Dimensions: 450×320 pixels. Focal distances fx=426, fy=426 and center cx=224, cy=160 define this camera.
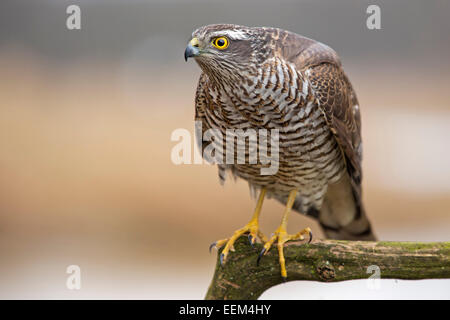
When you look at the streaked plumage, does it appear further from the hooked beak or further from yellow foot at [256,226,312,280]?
yellow foot at [256,226,312,280]

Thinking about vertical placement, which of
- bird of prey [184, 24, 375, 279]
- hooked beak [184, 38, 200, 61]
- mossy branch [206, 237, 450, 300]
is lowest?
mossy branch [206, 237, 450, 300]

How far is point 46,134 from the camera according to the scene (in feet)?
14.6

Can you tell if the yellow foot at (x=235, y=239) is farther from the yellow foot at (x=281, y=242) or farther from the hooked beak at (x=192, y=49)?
the hooked beak at (x=192, y=49)

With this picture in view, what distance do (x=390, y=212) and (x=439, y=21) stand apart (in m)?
1.93

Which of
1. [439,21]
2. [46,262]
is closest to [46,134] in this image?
[46,262]

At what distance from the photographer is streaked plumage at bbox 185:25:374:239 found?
64.2 inches

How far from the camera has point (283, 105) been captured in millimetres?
1681

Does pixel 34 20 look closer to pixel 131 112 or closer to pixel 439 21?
pixel 131 112

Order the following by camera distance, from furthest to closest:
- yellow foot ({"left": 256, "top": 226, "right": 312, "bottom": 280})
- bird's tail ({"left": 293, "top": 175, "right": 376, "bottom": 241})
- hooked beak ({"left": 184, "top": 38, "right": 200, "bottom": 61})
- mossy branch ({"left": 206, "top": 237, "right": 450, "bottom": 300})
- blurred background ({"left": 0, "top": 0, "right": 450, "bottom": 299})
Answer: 1. blurred background ({"left": 0, "top": 0, "right": 450, "bottom": 299})
2. bird's tail ({"left": 293, "top": 175, "right": 376, "bottom": 241})
3. yellow foot ({"left": 256, "top": 226, "right": 312, "bottom": 280})
4. mossy branch ({"left": 206, "top": 237, "right": 450, "bottom": 300})
5. hooked beak ({"left": 184, "top": 38, "right": 200, "bottom": 61})

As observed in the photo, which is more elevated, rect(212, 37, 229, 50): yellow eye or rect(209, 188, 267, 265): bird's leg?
rect(212, 37, 229, 50): yellow eye

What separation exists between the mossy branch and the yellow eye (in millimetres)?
871

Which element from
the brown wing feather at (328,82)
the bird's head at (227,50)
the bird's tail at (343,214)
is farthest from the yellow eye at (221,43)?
the bird's tail at (343,214)

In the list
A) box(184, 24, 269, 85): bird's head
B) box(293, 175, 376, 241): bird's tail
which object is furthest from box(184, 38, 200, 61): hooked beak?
box(293, 175, 376, 241): bird's tail

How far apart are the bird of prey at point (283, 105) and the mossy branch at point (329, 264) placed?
6 centimetres
